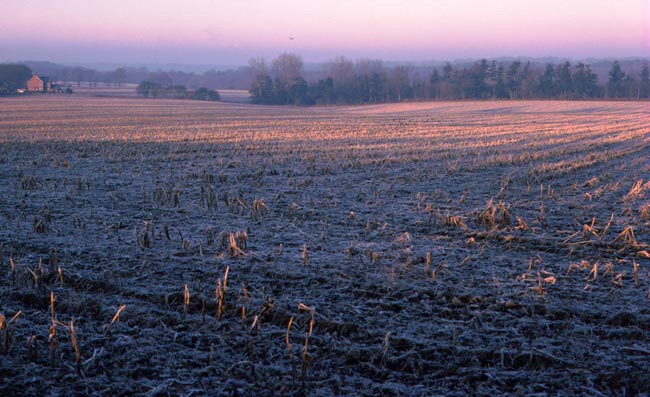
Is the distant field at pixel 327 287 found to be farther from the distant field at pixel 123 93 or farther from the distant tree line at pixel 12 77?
the distant field at pixel 123 93

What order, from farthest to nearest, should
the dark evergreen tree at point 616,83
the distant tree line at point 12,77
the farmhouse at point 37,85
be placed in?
the farmhouse at point 37,85 → the distant tree line at point 12,77 → the dark evergreen tree at point 616,83

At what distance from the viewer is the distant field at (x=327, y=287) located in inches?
149

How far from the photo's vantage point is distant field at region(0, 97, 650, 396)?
3.80 metres

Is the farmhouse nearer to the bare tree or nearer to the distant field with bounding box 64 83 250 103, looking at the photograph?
the distant field with bounding box 64 83 250 103

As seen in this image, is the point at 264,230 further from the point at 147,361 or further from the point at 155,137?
the point at 155,137

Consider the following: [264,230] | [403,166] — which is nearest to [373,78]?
[403,166]

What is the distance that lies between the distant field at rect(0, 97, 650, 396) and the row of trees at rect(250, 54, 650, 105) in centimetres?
7913

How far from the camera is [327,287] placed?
18.0 feet

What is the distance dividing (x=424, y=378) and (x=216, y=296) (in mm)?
2220

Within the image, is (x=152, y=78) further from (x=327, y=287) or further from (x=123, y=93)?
(x=327, y=287)

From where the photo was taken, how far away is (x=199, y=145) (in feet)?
69.2

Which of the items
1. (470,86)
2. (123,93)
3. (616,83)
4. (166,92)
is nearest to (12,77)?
(123,93)

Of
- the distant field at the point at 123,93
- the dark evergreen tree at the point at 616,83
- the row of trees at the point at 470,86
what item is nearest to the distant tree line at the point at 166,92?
the distant field at the point at 123,93

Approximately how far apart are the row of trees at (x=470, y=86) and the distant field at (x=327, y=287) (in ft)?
260
